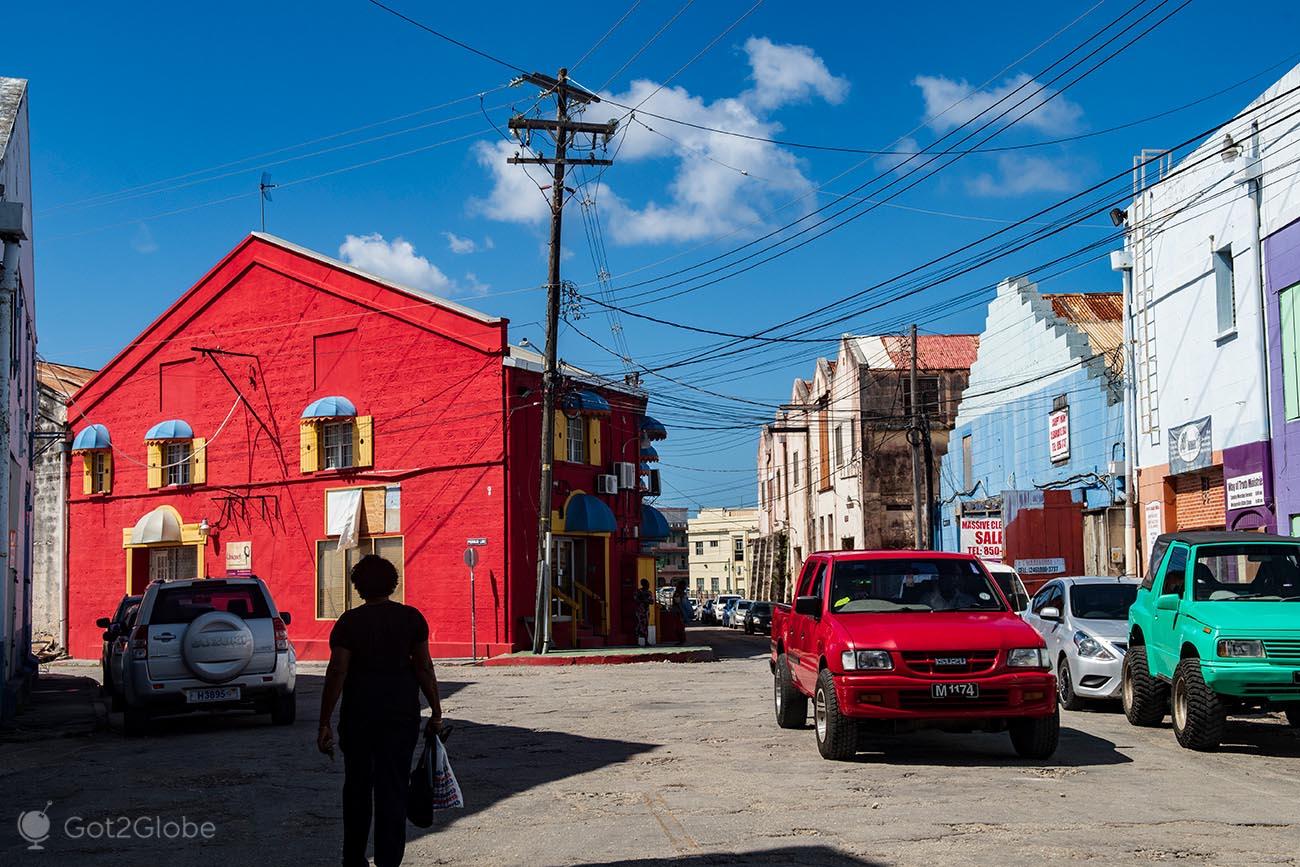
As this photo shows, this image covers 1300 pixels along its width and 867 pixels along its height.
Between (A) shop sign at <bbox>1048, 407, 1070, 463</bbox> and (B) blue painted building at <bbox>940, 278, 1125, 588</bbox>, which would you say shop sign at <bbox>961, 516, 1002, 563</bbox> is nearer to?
(B) blue painted building at <bbox>940, 278, 1125, 588</bbox>

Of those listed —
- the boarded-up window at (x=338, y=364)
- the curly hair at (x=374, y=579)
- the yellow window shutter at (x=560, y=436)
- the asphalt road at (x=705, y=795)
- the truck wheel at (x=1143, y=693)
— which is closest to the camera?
the curly hair at (x=374, y=579)

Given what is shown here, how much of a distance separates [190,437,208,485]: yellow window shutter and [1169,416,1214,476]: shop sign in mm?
26137

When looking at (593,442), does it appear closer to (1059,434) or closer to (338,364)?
(338,364)

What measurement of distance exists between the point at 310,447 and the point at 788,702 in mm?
24559

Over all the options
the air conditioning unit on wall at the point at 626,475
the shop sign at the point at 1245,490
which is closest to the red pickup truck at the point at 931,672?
the shop sign at the point at 1245,490

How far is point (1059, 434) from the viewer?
32812 mm

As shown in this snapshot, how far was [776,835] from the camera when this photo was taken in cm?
836

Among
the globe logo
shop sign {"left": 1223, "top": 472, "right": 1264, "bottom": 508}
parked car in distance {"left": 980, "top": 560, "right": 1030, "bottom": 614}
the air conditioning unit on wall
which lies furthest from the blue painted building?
the globe logo

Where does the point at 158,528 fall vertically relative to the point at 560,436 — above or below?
below

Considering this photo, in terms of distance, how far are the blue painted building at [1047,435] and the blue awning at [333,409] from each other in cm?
1589

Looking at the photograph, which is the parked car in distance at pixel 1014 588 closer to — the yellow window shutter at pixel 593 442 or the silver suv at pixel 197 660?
the silver suv at pixel 197 660

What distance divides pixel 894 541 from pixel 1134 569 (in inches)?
905

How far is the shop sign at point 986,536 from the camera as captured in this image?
3266 centimetres

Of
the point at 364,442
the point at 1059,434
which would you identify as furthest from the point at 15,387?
the point at 1059,434
